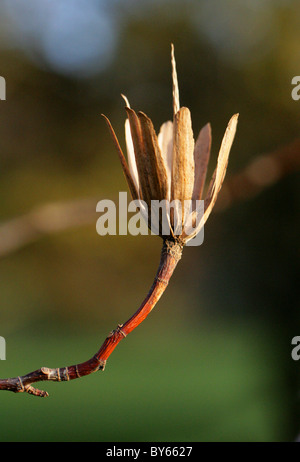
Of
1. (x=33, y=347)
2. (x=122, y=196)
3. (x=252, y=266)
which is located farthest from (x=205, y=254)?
(x=122, y=196)

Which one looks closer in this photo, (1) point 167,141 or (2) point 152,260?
(1) point 167,141

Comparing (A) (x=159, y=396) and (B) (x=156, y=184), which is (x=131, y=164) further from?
(A) (x=159, y=396)

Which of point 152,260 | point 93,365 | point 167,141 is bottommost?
point 93,365

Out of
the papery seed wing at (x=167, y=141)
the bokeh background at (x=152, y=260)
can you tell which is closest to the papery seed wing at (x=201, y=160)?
the papery seed wing at (x=167, y=141)

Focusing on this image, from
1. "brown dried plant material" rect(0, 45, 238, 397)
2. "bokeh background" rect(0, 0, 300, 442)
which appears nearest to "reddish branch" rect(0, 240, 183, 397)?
"brown dried plant material" rect(0, 45, 238, 397)

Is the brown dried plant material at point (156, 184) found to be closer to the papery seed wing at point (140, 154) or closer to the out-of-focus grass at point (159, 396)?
the papery seed wing at point (140, 154)

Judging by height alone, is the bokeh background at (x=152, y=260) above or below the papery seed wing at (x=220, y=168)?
above

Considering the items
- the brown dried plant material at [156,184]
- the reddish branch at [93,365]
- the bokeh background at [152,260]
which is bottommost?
the reddish branch at [93,365]

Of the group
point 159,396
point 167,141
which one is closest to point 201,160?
point 167,141
